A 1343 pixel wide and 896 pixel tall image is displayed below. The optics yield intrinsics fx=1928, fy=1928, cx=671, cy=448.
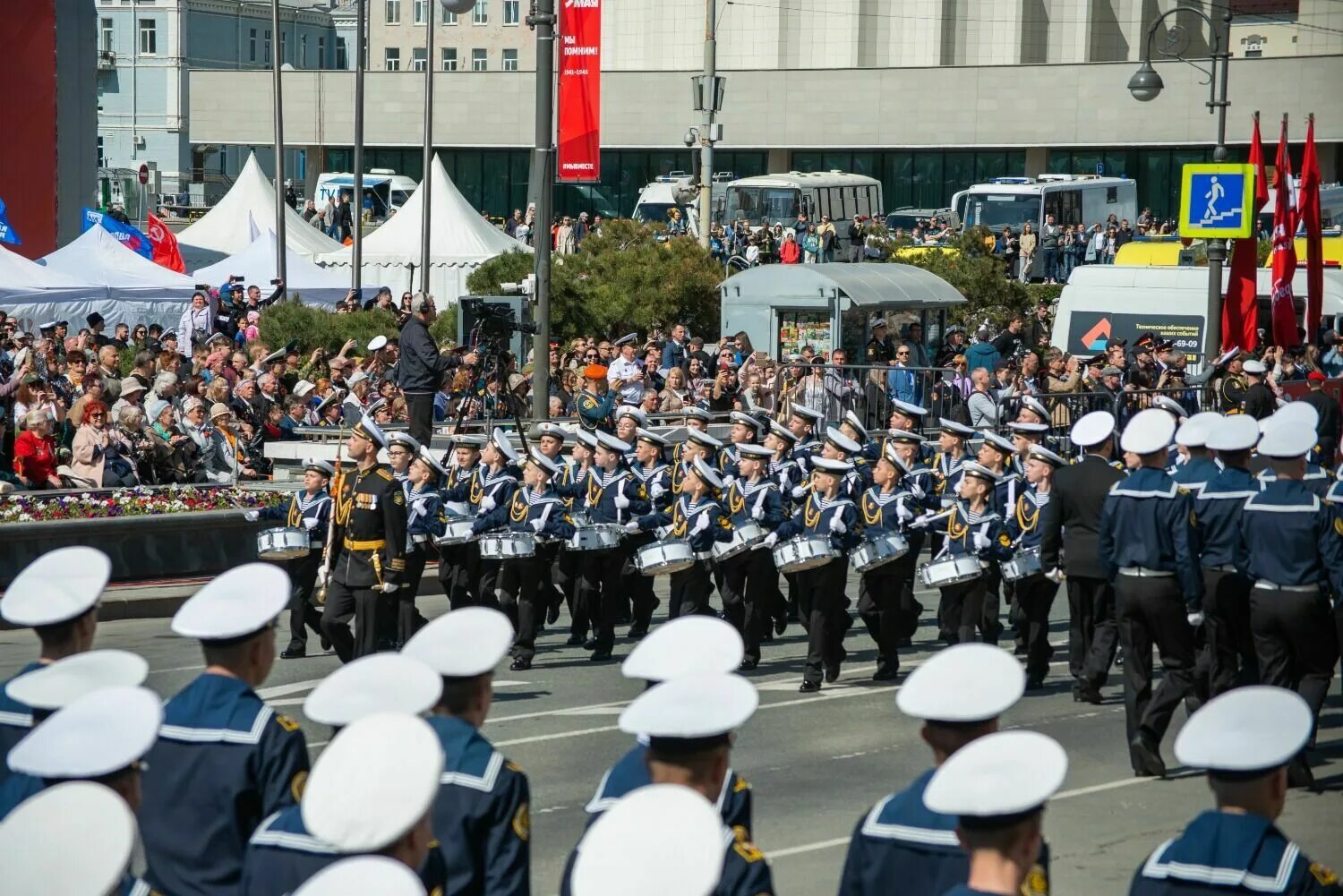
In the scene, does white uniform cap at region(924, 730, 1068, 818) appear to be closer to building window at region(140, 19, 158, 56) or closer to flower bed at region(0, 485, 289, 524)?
flower bed at region(0, 485, 289, 524)

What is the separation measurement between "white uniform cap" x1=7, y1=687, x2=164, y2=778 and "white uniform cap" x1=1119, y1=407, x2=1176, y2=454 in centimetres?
750

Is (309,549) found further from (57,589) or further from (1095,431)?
(57,589)

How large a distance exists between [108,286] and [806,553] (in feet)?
59.4

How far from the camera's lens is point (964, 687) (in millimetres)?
4988

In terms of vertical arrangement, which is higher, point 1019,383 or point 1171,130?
point 1171,130

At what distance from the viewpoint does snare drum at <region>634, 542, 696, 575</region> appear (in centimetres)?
1399

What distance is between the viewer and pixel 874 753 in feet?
38.5

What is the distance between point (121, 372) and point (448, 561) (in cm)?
941

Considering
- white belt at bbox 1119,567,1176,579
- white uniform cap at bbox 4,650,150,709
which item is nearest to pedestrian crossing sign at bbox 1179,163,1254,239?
white belt at bbox 1119,567,1176,579

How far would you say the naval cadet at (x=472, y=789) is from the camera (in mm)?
5449

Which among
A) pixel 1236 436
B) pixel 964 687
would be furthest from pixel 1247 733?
pixel 1236 436

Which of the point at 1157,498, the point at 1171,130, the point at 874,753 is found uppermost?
the point at 1171,130

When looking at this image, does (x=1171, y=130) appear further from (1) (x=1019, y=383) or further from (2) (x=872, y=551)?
(2) (x=872, y=551)

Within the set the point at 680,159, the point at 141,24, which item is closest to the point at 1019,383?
the point at 680,159
